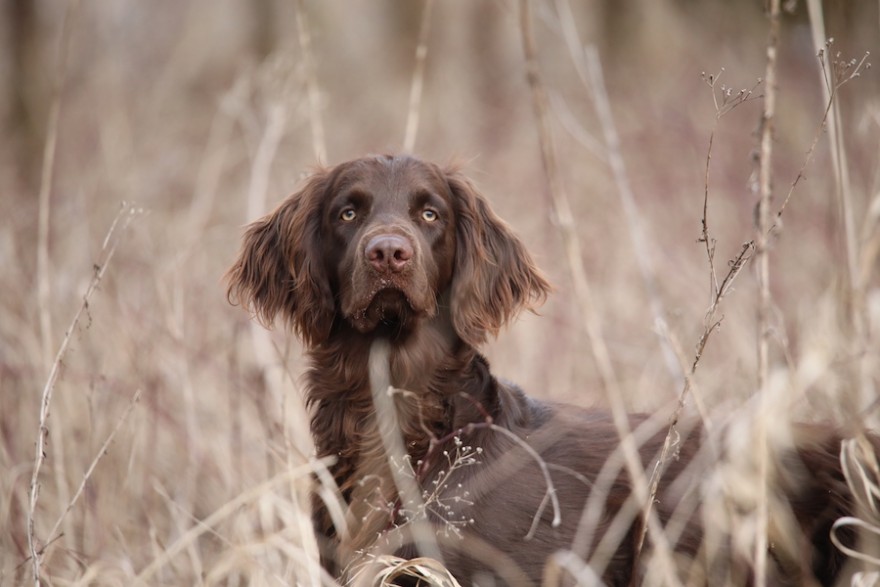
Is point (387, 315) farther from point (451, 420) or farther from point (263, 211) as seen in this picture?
point (263, 211)

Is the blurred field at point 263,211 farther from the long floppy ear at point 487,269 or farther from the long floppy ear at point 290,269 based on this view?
the long floppy ear at point 487,269

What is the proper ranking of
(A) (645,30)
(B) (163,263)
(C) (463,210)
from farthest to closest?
1. (A) (645,30)
2. (B) (163,263)
3. (C) (463,210)

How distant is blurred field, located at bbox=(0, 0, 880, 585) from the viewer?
3174 mm

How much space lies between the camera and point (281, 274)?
3.24 m

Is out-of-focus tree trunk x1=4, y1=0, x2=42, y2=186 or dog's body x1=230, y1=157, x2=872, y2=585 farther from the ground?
out-of-focus tree trunk x1=4, y1=0, x2=42, y2=186

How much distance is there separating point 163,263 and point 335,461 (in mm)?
2505

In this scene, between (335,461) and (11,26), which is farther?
(11,26)

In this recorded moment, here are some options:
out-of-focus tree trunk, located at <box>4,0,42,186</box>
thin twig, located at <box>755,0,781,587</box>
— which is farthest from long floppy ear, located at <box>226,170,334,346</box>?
out-of-focus tree trunk, located at <box>4,0,42,186</box>

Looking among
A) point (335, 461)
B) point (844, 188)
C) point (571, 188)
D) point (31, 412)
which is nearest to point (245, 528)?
point (335, 461)

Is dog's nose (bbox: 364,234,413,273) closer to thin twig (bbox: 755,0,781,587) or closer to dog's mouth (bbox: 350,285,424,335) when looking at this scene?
dog's mouth (bbox: 350,285,424,335)

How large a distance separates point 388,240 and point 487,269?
1.71 feet

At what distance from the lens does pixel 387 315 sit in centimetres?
292

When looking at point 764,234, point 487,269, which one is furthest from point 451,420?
point 764,234

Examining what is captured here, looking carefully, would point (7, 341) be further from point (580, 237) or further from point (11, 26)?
point (11, 26)
